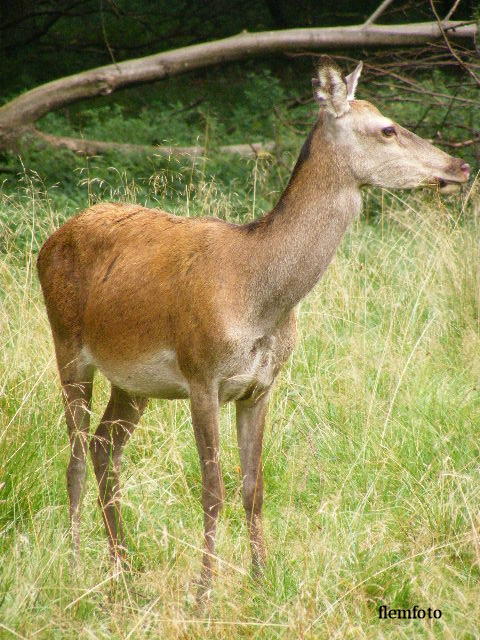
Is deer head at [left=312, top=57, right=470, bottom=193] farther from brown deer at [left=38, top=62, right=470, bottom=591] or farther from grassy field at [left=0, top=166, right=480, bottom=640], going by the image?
grassy field at [left=0, top=166, right=480, bottom=640]

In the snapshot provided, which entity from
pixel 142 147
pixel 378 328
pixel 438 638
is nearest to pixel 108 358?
pixel 438 638

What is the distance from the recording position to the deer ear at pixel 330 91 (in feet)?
13.2

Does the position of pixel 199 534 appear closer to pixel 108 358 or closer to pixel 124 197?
pixel 108 358

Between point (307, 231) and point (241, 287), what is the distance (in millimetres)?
332

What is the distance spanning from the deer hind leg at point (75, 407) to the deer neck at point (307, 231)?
106cm

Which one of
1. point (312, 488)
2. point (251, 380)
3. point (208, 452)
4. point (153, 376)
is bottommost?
point (312, 488)

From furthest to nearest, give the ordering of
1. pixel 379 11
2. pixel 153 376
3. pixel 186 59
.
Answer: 1. pixel 186 59
2. pixel 379 11
3. pixel 153 376

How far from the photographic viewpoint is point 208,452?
4180 millimetres

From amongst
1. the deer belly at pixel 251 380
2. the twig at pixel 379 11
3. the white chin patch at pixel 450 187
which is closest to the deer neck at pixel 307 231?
the deer belly at pixel 251 380

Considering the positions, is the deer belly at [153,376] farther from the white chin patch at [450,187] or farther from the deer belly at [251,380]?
the white chin patch at [450,187]

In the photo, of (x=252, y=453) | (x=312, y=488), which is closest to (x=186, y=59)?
(x=312, y=488)

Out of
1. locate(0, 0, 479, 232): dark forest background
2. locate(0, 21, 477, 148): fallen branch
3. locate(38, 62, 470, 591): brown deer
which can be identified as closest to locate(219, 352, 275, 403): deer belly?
locate(38, 62, 470, 591): brown deer

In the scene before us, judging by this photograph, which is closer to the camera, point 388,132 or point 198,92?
point 388,132

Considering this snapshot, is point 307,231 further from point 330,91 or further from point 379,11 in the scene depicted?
point 379,11
